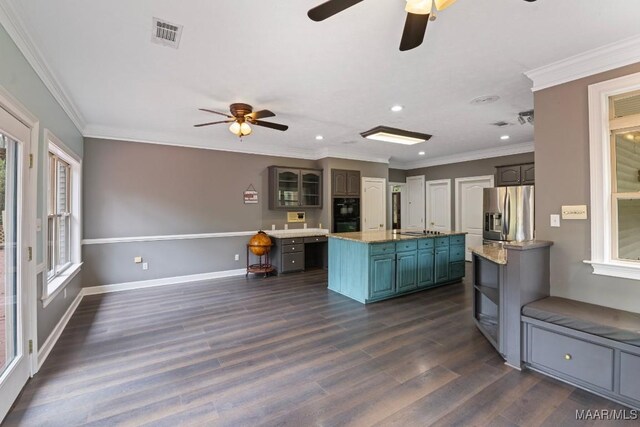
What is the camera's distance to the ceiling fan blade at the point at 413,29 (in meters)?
1.56

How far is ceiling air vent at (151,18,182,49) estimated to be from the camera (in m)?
2.07

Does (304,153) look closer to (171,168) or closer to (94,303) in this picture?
(171,168)

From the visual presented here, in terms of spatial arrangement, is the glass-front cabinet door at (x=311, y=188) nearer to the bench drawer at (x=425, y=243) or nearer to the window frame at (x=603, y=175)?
the bench drawer at (x=425, y=243)

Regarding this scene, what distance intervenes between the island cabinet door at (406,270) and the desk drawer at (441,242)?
20.9 inches

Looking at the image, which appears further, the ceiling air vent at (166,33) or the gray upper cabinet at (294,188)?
the gray upper cabinet at (294,188)

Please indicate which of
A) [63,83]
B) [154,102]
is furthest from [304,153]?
[63,83]

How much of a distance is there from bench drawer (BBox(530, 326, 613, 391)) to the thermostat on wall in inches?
190

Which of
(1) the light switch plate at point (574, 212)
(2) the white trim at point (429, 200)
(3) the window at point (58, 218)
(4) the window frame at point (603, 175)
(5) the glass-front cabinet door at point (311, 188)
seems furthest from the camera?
(2) the white trim at point (429, 200)

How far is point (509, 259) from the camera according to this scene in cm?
254

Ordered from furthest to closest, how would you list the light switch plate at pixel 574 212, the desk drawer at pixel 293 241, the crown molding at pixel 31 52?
the desk drawer at pixel 293 241, the light switch plate at pixel 574 212, the crown molding at pixel 31 52

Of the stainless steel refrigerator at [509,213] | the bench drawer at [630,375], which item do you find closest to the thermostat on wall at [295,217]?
the stainless steel refrigerator at [509,213]

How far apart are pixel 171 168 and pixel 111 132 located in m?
1.00

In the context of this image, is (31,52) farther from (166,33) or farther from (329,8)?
(329,8)

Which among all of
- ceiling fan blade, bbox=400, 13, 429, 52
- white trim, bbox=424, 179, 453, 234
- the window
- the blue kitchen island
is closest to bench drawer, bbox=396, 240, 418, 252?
the blue kitchen island
